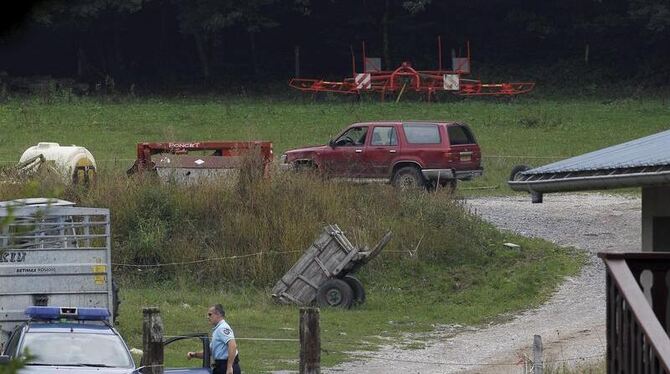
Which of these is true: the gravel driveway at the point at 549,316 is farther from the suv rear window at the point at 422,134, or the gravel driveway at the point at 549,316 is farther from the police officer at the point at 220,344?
the police officer at the point at 220,344

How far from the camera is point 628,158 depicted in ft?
35.2

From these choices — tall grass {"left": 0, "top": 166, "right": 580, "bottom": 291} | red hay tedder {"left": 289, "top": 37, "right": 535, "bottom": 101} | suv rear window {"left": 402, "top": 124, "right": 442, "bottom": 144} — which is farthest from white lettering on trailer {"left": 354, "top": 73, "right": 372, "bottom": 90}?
tall grass {"left": 0, "top": 166, "right": 580, "bottom": 291}

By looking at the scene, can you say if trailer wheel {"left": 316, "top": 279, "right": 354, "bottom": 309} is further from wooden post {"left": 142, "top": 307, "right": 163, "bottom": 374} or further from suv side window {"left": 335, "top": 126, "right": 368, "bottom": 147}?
wooden post {"left": 142, "top": 307, "right": 163, "bottom": 374}

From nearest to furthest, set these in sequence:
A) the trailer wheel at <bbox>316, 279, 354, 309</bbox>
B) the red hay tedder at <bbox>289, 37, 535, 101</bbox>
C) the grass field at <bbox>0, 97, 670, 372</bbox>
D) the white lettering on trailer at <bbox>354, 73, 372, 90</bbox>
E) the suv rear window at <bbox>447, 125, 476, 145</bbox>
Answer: the grass field at <bbox>0, 97, 670, 372</bbox> < the trailer wheel at <bbox>316, 279, 354, 309</bbox> < the suv rear window at <bbox>447, 125, 476, 145</bbox> < the red hay tedder at <bbox>289, 37, 535, 101</bbox> < the white lettering on trailer at <bbox>354, 73, 372, 90</bbox>

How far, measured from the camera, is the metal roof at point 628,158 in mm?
10016

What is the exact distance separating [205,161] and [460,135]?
6402 millimetres

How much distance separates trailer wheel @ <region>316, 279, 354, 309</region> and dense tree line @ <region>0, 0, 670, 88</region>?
37.9m

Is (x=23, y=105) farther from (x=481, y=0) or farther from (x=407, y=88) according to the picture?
(x=481, y=0)

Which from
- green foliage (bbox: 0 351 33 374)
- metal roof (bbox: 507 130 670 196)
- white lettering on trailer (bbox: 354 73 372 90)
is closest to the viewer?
green foliage (bbox: 0 351 33 374)

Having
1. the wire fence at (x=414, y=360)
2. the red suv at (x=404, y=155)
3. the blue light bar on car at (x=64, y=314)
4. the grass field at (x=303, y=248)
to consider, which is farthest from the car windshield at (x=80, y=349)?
the red suv at (x=404, y=155)

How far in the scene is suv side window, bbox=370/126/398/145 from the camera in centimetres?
3178

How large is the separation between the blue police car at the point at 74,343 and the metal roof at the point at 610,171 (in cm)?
471

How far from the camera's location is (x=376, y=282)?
26094mm

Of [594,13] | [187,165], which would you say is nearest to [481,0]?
[594,13]
